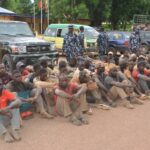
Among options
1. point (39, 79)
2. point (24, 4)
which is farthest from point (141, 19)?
point (39, 79)

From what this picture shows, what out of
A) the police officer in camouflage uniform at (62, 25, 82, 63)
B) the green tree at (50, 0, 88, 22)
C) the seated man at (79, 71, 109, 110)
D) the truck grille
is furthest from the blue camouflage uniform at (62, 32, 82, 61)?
the green tree at (50, 0, 88, 22)

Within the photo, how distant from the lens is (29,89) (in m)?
7.97

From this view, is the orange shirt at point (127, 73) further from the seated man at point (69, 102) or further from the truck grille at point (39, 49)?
the truck grille at point (39, 49)

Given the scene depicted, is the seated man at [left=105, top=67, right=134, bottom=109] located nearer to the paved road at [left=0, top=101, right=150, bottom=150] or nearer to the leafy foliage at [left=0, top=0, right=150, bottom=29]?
the paved road at [left=0, top=101, right=150, bottom=150]

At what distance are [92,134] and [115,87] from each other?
236 centimetres

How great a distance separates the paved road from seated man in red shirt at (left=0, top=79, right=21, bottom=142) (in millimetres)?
162

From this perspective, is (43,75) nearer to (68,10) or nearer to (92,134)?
(92,134)

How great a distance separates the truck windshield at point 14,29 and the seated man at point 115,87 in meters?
5.92

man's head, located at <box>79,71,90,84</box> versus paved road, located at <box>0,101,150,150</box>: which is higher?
man's head, located at <box>79,71,90,84</box>

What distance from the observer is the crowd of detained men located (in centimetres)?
678

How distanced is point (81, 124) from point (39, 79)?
5.06 feet

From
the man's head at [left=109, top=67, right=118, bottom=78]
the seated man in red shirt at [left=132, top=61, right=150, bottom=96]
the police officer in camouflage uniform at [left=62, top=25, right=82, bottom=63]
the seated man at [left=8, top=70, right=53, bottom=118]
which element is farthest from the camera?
the police officer in camouflage uniform at [left=62, top=25, right=82, bottom=63]

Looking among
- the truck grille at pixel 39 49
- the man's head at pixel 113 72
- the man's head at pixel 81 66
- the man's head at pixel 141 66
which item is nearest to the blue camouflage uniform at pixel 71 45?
the truck grille at pixel 39 49

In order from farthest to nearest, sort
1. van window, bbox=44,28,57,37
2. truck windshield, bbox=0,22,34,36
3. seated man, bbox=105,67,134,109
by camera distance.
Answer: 1. van window, bbox=44,28,57,37
2. truck windshield, bbox=0,22,34,36
3. seated man, bbox=105,67,134,109
